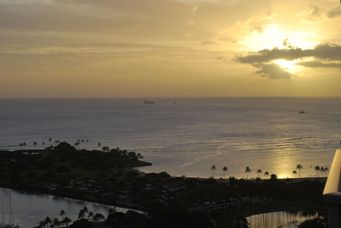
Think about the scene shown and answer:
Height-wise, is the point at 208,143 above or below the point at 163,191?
above

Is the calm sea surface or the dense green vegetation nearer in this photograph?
the dense green vegetation

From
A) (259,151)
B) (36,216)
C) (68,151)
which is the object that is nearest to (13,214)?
(36,216)

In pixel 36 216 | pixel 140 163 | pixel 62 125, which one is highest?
pixel 62 125

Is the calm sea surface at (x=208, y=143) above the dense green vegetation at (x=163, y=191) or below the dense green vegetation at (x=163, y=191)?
above

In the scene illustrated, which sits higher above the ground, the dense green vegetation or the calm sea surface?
the calm sea surface

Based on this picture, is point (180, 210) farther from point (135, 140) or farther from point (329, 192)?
point (135, 140)

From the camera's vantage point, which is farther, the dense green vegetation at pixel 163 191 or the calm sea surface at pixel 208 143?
the calm sea surface at pixel 208 143

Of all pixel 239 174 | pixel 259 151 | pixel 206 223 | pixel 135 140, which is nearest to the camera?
pixel 206 223

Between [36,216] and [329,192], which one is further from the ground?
[329,192]

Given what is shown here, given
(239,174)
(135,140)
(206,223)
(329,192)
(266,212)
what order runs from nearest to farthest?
(329,192) < (206,223) < (266,212) < (239,174) < (135,140)

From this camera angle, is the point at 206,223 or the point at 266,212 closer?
the point at 206,223

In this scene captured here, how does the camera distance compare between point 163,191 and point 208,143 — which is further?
point 208,143
